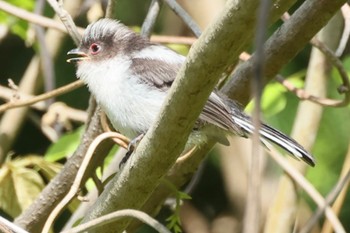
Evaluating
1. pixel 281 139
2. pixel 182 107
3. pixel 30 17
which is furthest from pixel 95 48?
pixel 182 107

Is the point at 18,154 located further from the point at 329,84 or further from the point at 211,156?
the point at 329,84

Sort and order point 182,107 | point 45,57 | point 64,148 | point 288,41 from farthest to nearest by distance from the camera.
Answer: point 45,57 → point 64,148 → point 288,41 → point 182,107

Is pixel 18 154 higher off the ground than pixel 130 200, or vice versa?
pixel 18 154

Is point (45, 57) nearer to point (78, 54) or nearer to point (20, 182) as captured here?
point (78, 54)

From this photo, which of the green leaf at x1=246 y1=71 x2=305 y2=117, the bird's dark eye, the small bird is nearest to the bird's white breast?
the small bird

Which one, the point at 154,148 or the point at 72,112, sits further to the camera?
the point at 72,112

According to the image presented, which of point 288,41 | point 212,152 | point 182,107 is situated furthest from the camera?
point 212,152

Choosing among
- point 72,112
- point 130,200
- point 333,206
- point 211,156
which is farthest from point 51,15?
point 130,200
